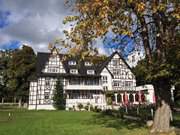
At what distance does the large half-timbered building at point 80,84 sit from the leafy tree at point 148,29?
125 feet

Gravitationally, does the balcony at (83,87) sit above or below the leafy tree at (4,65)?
below

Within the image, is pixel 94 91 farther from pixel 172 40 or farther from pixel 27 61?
pixel 172 40

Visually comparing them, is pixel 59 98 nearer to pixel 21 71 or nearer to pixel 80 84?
pixel 80 84

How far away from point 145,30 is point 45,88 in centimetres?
4425

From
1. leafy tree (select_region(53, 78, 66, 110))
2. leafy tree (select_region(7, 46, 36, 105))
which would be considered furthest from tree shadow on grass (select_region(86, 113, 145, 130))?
leafy tree (select_region(7, 46, 36, 105))

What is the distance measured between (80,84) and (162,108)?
44.8 metres

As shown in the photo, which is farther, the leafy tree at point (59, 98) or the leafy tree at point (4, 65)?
the leafy tree at point (4, 65)

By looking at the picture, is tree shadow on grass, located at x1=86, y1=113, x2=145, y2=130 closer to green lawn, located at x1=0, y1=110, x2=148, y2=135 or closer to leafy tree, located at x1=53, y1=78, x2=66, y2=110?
green lawn, located at x1=0, y1=110, x2=148, y2=135

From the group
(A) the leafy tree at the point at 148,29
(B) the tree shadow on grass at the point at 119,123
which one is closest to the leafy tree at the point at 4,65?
(B) the tree shadow on grass at the point at 119,123

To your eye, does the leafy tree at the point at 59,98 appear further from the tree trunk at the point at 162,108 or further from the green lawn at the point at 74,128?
the tree trunk at the point at 162,108

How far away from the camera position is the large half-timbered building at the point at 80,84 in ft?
188

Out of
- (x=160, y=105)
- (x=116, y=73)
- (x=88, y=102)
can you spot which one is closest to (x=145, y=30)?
(x=160, y=105)

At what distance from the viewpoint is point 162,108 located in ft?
53.4

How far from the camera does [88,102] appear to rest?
192 feet
